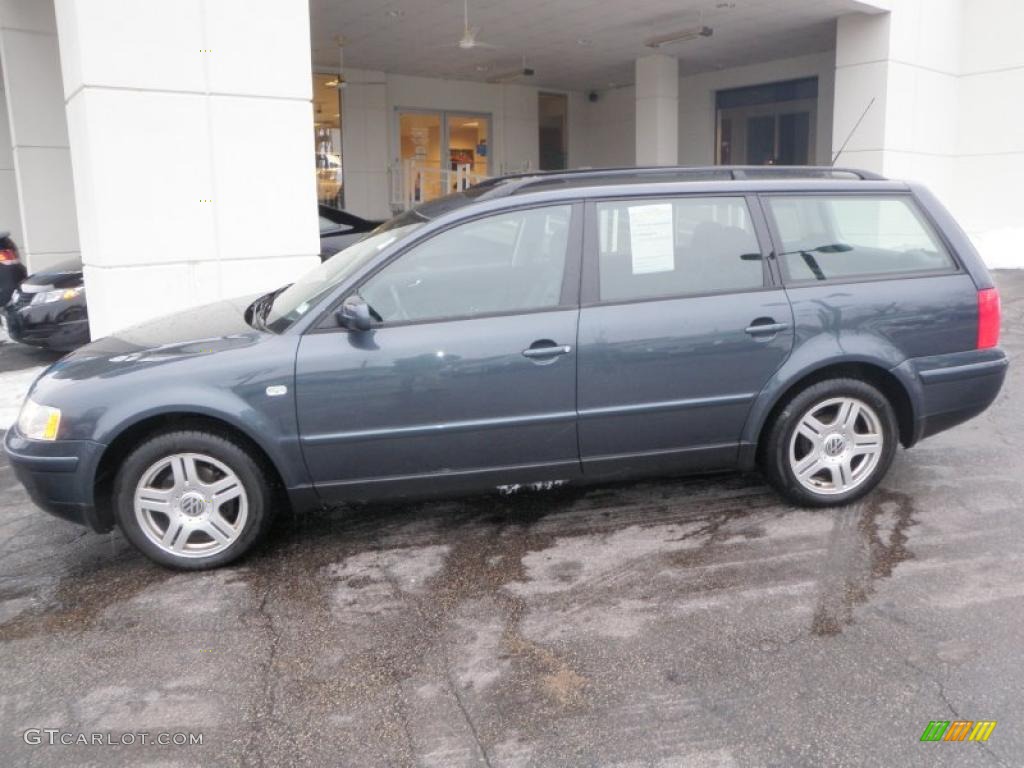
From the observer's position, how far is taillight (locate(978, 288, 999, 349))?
14.4ft

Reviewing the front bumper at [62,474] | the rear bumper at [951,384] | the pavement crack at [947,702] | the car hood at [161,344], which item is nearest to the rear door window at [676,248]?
the rear bumper at [951,384]

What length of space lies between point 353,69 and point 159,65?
38.9ft

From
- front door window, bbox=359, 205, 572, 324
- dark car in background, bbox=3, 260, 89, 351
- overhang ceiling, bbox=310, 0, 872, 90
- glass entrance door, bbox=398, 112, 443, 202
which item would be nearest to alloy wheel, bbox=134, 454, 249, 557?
front door window, bbox=359, 205, 572, 324

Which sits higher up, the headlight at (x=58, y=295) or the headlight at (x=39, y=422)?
the headlight at (x=58, y=295)

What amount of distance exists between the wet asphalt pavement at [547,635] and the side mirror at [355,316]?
1.08m

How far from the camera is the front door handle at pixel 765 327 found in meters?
4.11

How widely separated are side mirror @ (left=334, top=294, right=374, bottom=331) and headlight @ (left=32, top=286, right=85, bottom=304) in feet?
19.3

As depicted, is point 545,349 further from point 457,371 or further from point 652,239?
→ point 652,239

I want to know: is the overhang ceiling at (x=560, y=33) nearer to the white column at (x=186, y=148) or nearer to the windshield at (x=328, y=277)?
the white column at (x=186, y=148)

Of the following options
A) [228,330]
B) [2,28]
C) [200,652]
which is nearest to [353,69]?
[2,28]

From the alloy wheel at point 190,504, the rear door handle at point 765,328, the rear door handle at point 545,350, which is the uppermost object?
the rear door handle at point 765,328

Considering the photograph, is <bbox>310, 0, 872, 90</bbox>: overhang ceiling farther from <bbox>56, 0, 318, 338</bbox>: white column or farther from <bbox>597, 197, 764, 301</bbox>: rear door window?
<bbox>597, 197, 764, 301</bbox>: rear door window

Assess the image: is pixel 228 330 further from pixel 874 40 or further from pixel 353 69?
pixel 353 69

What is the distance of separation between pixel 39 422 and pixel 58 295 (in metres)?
5.42
